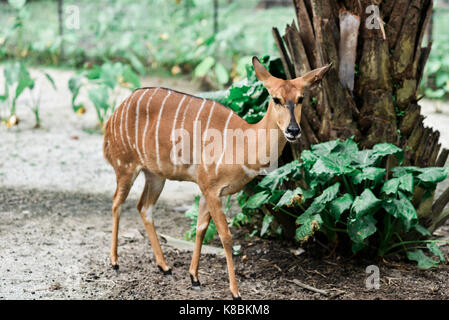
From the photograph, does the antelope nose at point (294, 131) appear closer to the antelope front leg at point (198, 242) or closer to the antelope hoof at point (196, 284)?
the antelope front leg at point (198, 242)

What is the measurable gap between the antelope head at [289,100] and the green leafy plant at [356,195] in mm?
520

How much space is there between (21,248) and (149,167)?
45.7 inches

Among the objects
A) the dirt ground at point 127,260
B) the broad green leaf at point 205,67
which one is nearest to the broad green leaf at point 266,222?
the dirt ground at point 127,260

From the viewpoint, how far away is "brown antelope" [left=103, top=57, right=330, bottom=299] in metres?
3.29

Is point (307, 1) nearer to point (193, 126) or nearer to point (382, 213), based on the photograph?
point (193, 126)

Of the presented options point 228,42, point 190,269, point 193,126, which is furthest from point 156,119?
point 228,42

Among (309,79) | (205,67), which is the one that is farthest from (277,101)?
(205,67)

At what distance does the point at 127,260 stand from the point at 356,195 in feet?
5.20

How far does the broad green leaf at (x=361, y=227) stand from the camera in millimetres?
3652

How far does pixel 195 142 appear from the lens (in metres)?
3.59

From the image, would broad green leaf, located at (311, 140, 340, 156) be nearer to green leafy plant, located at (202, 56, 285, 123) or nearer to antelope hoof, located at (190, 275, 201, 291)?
green leafy plant, located at (202, 56, 285, 123)

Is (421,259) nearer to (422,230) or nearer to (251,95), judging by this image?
(422,230)

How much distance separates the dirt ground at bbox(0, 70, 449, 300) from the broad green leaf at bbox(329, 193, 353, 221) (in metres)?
0.48

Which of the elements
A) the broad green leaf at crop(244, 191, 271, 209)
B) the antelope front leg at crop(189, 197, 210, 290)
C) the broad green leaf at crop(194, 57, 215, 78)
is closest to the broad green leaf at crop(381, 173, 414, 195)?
the broad green leaf at crop(244, 191, 271, 209)
